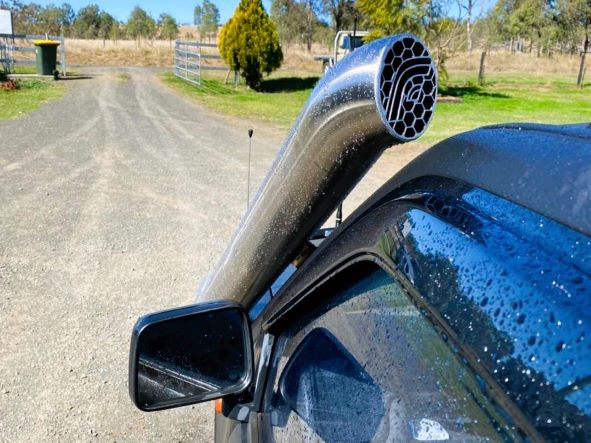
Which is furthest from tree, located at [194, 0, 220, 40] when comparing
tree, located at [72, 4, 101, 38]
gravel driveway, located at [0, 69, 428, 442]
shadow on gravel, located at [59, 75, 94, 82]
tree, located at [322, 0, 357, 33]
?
gravel driveway, located at [0, 69, 428, 442]

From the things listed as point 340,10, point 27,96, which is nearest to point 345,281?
point 27,96

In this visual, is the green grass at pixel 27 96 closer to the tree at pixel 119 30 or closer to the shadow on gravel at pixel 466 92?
the shadow on gravel at pixel 466 92

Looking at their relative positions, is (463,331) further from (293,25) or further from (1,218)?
(293,25)

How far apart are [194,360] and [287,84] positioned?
23590 millimetres

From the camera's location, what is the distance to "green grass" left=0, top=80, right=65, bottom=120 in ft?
48.4

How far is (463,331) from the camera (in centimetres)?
82

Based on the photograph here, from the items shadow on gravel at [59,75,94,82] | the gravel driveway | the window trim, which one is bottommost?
the gravel driveway

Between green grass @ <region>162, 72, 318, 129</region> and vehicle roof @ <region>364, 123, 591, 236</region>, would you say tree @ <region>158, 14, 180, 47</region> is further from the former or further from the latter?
vehicle roof @ <region>364, 123, 591, 236</region>

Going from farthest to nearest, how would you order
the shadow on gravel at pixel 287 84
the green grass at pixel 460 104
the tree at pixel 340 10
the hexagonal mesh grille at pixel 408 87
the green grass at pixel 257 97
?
the tree at pixel 340 10 → the shadow on gravel at pixel 287 84 → the green grass at pixel 257 97 → the green grass at pixel 460 104 → the hexagonal mesh grille at pixel 408 87

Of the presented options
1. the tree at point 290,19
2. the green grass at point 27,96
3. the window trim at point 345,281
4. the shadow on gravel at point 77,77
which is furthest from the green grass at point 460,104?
the tree at point 290,19

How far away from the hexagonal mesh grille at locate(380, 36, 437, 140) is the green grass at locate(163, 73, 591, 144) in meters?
11.3

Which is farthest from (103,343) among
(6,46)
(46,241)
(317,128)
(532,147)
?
(6,46)

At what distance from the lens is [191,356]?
160 cm

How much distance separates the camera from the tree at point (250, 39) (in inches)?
847
